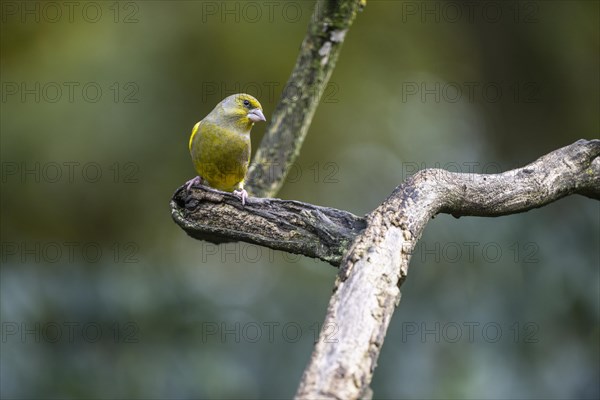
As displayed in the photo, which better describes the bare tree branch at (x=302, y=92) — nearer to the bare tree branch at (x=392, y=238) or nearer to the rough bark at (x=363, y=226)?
the rough bark at (x=363, y=226)

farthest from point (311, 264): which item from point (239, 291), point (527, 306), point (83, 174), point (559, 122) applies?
point (559, 122)

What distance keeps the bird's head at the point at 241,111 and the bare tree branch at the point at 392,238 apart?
1.37 metres

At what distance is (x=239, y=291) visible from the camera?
222 inches

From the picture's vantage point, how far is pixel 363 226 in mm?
2443

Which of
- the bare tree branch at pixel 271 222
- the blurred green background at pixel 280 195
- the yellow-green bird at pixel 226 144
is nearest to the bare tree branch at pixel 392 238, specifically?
the bare tree branch at pixel 271 222

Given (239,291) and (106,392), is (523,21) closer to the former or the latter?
(239,291)

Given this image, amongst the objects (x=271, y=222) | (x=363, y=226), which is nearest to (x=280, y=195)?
(x=271, y=222)

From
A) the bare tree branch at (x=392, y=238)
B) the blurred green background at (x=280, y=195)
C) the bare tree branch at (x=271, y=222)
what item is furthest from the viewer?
the blurred green background at (x=280, y=195)

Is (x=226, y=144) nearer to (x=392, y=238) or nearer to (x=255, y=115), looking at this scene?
(x=255, y=115)

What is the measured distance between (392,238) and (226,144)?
1.54 m

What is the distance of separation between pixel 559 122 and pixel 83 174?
444 cm

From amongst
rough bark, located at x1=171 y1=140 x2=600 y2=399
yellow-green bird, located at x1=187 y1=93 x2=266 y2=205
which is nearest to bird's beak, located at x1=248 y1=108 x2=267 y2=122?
yellow-green bird, located at x1=187 y1=93 x2=266 y2=205

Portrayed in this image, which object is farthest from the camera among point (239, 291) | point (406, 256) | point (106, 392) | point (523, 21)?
point (523, 21)

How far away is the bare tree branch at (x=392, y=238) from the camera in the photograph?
174 cm
